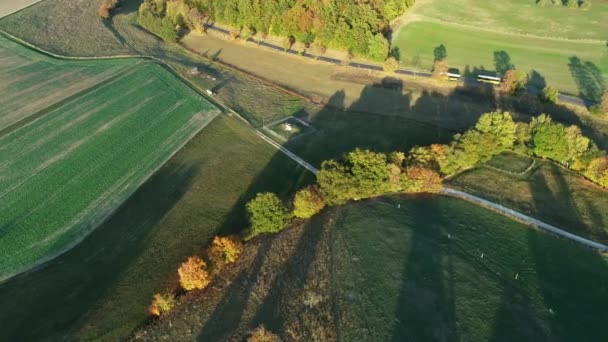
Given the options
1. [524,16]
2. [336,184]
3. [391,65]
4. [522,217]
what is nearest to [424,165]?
[336,184]

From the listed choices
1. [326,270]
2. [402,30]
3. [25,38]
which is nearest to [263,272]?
[326,270]

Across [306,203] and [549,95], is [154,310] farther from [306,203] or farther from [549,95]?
[549,95]

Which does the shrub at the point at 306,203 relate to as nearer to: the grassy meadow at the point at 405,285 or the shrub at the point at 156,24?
the grassy meadow at the point at 405,285

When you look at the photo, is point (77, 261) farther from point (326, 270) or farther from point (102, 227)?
point (326, 270)

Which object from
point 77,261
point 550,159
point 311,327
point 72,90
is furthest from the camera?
point 72,90

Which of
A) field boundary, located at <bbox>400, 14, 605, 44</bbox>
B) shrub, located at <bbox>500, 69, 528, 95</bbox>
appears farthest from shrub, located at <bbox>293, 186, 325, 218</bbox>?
field boundary, located at <bbox>400, 14, 605, 44</bbox>

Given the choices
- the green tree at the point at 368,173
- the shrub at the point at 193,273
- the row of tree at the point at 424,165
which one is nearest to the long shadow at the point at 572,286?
the row of tree at the point at 424,165
